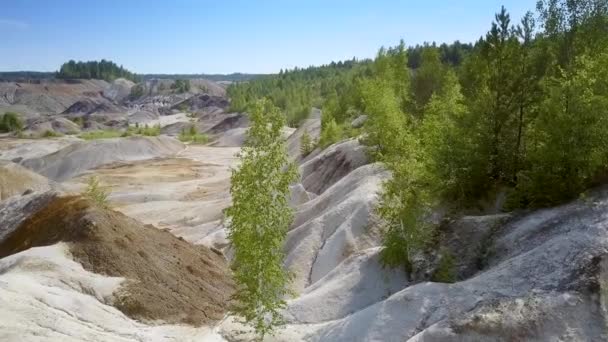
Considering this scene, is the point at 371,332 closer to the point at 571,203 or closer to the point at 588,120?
the point at 571,203

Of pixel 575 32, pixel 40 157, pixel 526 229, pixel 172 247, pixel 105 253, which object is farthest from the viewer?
pixel 40 157

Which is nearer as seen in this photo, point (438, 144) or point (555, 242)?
point (555, 242)

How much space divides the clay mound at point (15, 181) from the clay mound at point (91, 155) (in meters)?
22.6

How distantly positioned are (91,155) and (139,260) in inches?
2865

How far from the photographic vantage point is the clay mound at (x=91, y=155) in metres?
93.2

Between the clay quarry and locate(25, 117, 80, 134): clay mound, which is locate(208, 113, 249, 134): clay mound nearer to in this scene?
locate(25, 117, 80, 134): clay mound

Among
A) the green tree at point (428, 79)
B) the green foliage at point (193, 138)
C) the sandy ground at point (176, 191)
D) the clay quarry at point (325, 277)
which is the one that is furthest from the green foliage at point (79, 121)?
the clay quarry at point (325, 277)

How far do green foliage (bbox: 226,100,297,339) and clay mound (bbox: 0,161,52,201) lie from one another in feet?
153

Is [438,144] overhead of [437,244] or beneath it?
overhead

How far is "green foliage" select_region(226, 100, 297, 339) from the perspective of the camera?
72.1 feet

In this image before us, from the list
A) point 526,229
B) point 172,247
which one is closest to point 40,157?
point 172,247

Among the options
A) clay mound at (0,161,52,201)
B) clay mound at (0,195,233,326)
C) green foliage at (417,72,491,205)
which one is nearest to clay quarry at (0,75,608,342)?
clay mound at (0,195,233,326)

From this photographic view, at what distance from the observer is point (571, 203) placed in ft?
78.1

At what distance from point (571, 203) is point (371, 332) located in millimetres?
10471
